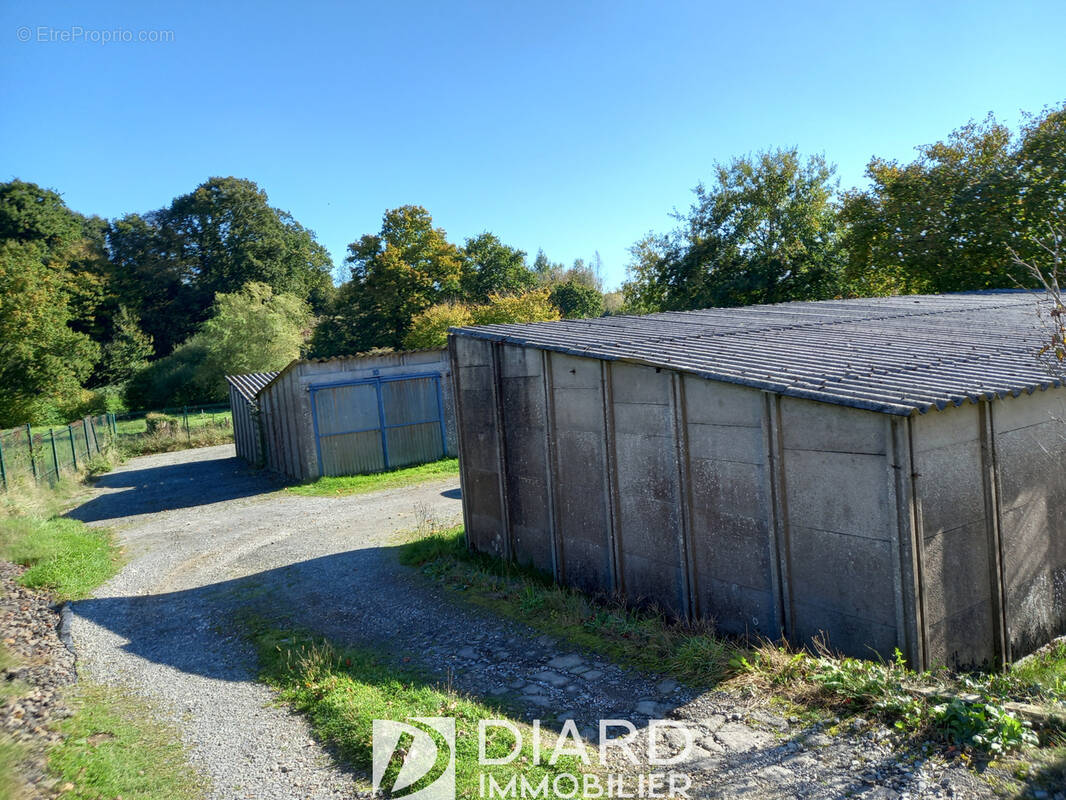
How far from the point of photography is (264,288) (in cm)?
4641

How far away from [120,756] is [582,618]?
457 cm

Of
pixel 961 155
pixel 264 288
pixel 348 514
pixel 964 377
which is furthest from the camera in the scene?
pixel 264 288

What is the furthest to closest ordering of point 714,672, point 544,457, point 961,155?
point 961,155
point 544,457
point 714,672

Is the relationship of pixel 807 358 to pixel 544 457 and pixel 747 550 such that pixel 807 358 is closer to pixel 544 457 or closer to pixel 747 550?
pixel 747 550

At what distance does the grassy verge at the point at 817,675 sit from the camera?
487cm

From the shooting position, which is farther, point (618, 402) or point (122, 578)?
point (122, 578)

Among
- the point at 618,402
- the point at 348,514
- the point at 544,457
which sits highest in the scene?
the point at 618,402

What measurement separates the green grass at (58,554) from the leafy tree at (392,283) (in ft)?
94.4

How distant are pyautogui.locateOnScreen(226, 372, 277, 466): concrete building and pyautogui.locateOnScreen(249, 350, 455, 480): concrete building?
2.36m

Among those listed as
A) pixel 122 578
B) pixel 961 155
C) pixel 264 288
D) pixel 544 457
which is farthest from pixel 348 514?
pixel 264 288

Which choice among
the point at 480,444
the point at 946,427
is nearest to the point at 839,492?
the point at 946,427

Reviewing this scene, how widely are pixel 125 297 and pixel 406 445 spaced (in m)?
37.4

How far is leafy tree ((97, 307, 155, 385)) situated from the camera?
4478 cm

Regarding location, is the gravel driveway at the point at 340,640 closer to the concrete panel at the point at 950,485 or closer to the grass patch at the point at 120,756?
the grass patch at the point at 120,756
